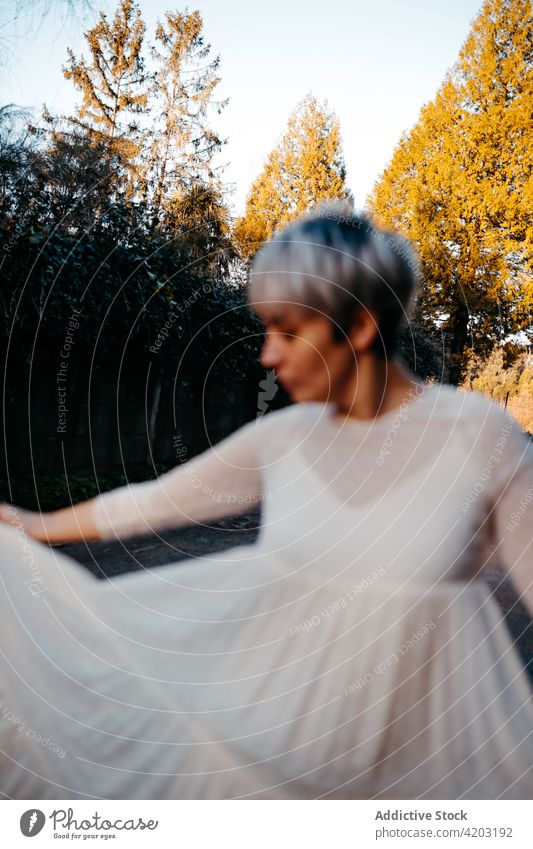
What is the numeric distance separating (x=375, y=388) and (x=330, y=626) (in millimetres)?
400

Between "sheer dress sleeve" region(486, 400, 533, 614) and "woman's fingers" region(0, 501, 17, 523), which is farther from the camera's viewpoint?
"woman's fingers" region(0, 501, 17, 523)

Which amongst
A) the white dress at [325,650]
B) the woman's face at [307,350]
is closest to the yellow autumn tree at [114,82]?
the woman's face at [307,350]

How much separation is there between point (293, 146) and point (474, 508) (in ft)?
6.37

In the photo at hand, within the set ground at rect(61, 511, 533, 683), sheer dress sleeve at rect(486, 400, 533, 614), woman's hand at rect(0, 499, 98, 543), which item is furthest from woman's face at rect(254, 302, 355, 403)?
ground at rect(61, 511, 533, 683)

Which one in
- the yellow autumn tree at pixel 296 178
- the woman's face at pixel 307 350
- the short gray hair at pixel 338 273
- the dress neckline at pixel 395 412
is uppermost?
the yellow autumn tree at pixel 296 178

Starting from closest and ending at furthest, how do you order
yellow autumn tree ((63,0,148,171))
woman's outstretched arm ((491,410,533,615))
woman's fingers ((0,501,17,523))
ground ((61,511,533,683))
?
woman's outstretched arm ((491,410,533,615))
woman's fingers ((0,501,17,523))
yellow autumn tree ((63,0,148,171))
ground ((61,511,533,683))

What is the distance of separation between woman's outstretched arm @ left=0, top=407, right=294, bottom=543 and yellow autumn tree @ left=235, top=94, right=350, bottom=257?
1377 millimetres

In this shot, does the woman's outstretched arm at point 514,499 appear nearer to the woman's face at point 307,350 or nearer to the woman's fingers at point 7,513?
the woman's face at point 307,350

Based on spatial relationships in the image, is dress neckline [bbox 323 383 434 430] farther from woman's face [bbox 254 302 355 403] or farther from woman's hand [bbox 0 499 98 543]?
woman's hand [bbox 0 499 98 543]

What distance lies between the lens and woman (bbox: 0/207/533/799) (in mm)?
899

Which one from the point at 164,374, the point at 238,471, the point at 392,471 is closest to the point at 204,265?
the point at 164,374

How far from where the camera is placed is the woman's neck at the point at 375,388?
38.6 inches

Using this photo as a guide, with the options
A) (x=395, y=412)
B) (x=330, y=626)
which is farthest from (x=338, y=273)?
(x=330, y=626)

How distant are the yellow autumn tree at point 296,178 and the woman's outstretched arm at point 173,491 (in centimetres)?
138
